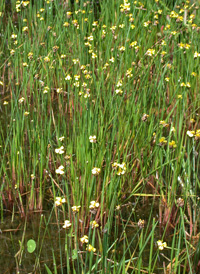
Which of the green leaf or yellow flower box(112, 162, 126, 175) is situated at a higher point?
yellow flower box(112, 162, 126, 175)

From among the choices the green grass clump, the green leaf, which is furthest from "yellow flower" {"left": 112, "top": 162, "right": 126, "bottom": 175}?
the green leaf

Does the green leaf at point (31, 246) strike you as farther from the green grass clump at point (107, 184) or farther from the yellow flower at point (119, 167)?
the yellow flower at point (119, 167)

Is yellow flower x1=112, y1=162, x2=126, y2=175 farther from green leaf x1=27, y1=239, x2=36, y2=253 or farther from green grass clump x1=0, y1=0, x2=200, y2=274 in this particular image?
green leaf x1=27, y1=239, x2=36, y2=253

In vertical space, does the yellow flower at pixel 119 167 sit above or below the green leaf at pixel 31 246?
above

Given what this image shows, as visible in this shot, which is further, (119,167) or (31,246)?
(119,167)

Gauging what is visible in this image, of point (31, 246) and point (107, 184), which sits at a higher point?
point (107, 184)

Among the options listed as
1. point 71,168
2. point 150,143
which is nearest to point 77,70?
point 150,143

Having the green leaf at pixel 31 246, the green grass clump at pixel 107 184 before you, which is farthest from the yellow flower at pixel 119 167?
the green leaf at pixel 31 246

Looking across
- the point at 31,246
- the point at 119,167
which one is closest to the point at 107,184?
the point at 119,167

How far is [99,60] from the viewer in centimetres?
331

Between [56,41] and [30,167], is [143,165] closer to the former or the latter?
[30,167]

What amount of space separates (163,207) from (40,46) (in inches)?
67.1

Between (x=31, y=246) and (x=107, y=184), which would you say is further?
(x=107, y=184)

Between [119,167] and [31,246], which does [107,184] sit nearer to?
[119,167]
